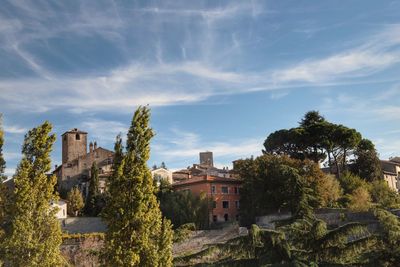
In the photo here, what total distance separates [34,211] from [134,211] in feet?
11.9

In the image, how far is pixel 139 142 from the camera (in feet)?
59.3

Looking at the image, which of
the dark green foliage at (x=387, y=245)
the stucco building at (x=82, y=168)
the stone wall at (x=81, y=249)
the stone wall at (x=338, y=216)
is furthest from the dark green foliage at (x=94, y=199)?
the dark green foliage at (x=387, y=245)

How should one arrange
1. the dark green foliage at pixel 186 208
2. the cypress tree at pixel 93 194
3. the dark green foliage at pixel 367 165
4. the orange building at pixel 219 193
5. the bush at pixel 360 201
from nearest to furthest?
the bush at pixel 360 201, the dark green foliage at pixel 186 208, the cypress tree at pixel 93 194, the orange building at pixel 219 193, the dark green foliage at pixel 367 165

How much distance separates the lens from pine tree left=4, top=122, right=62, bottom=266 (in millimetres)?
16969

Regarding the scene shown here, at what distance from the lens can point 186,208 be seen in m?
49.2

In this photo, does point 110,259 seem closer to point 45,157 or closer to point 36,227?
point 36,227

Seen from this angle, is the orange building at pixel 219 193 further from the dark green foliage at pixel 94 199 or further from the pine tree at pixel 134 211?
the pine tree at pixel 134 211

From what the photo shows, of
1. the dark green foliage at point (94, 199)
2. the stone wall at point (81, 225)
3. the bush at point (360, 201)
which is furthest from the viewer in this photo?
the dark green foliage at point (94, 199)

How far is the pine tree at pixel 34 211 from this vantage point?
16969 millimetres

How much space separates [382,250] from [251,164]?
35.0 metres

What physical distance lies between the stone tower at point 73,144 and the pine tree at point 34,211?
54.4 m

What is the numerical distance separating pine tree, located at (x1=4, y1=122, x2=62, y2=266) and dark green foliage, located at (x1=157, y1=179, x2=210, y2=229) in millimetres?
30834

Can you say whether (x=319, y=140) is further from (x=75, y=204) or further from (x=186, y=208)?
(x=75, y=204)

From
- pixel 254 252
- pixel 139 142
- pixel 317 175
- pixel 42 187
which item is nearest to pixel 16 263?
pixel 42 187
